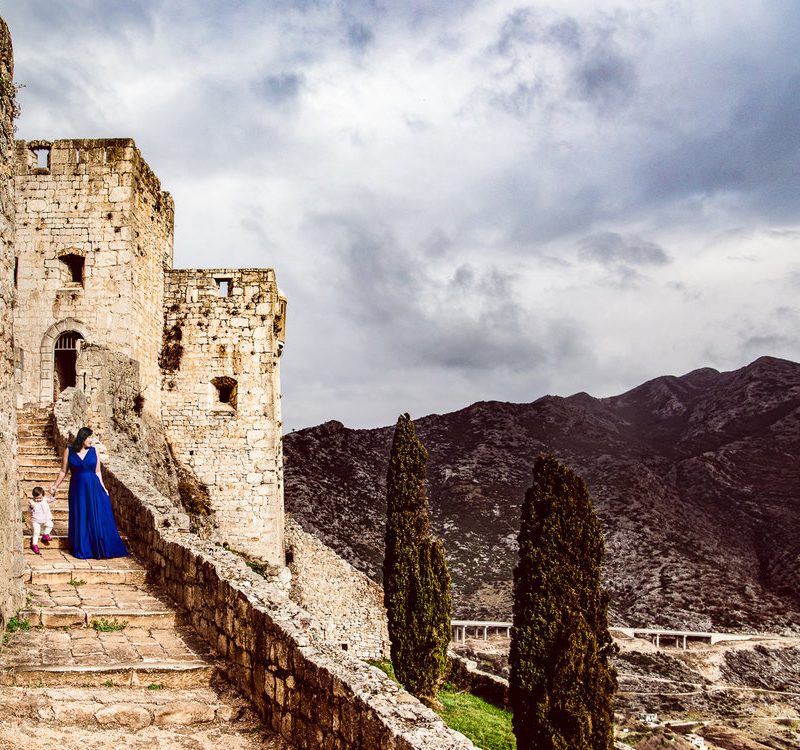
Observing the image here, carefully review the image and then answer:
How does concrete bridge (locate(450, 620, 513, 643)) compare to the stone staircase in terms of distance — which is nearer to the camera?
the stone staircase

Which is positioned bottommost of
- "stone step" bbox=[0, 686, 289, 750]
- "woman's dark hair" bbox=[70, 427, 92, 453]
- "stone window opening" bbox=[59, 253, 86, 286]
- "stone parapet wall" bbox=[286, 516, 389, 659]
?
"stone parapet wall" bbox=[286, 516, 389, 659]

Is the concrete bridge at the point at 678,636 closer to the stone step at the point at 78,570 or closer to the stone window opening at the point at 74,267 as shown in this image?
the stone window opening at the point at 74,267

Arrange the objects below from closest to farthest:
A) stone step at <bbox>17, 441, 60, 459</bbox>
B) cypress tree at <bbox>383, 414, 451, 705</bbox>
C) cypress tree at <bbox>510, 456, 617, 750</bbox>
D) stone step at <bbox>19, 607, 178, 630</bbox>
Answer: stone step at <bbox>19, 607, 178, 630</bbox>, stone step at <bbox>17, 441, 60, 459</bbox>, cypress tree at <bbox>510, 456, 617, 750</bbox>, cypress tree at <bbox>383, 414, 451, 705</bbox>

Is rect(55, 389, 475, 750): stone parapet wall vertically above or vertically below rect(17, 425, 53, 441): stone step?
below

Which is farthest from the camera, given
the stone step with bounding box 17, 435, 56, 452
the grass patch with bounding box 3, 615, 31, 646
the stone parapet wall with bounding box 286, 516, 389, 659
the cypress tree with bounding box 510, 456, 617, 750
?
the stone parapet wall with bounding box 286, 516, 389, 659

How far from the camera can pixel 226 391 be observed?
20.6m

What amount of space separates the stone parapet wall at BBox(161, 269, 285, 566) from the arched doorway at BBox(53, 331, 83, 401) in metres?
2.30

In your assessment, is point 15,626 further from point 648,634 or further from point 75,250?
point 648,634

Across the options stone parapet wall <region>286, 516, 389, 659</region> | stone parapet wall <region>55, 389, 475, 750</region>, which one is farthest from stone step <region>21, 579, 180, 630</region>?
stone parapet wall <region>286, 516, 389, 659</region>

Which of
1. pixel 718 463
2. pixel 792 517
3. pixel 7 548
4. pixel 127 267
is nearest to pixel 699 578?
pixel 792 517

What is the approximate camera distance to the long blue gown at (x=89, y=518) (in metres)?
8.84

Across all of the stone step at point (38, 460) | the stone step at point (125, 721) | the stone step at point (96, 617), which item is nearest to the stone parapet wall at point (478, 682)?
the stone step at point (38, 460)

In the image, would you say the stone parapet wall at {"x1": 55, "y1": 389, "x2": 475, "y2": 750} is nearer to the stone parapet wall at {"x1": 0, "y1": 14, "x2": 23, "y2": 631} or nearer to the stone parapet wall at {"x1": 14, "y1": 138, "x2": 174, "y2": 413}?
the stone parapet wall at {"x1": 0, "y1": 14, "x2": 23, "y2": 631}

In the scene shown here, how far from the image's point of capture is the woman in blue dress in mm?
8836
